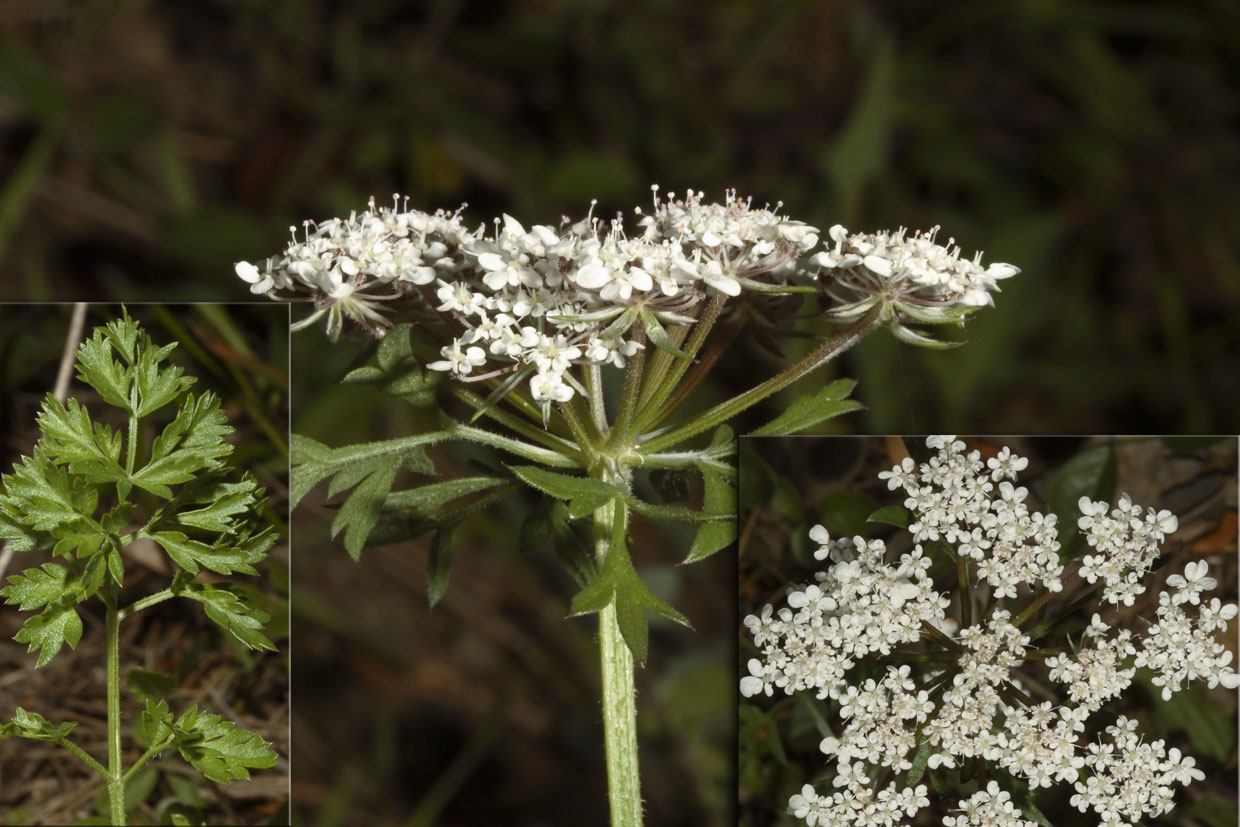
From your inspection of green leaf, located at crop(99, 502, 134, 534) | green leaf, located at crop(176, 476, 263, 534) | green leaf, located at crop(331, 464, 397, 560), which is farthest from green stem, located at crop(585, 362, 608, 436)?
green leaf, located at crop(99, 502, 134, 534)

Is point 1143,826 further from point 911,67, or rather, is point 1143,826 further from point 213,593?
point 911,67

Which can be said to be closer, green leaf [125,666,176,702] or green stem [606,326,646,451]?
green stem [606,326,646,451]

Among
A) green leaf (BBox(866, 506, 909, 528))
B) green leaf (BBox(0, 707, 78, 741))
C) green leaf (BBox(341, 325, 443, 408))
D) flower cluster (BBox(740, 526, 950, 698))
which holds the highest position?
green leaf (BBox(341, 325, 443, 408))

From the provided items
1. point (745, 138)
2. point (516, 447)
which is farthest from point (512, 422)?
point (745, 138)

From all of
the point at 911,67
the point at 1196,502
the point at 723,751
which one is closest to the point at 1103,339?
the point at 911,67

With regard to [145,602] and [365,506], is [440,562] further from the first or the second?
[145,602]

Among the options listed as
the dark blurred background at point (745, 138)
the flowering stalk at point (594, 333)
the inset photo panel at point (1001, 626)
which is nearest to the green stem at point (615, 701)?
the flowering stalk at point (594, 333)

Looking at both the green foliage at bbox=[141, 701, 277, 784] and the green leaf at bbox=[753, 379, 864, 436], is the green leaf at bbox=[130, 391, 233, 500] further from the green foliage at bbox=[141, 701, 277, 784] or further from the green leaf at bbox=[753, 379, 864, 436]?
the green leaf at bbox=[753, 379, 864, 436]
